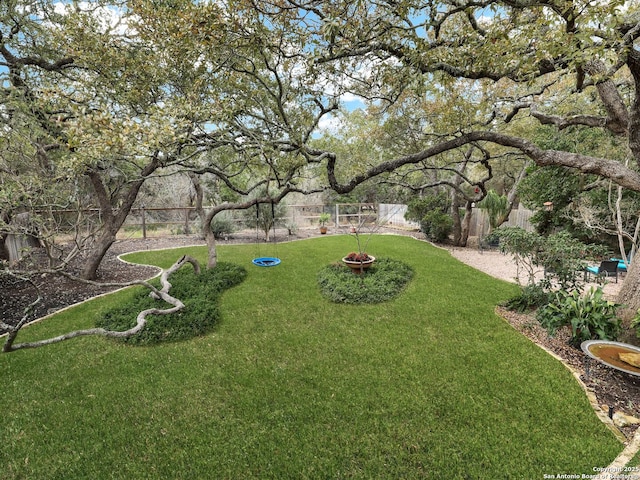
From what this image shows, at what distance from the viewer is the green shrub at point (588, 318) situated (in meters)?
3.42

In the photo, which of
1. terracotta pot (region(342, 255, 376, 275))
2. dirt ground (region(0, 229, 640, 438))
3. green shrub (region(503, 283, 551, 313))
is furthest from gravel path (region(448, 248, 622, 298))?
terracotta pot (region(342, 255, 376, 275))

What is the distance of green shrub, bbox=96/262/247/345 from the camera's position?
156 inches

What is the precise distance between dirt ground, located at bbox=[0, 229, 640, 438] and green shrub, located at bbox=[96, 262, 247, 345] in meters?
1.04

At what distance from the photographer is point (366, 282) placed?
18.8 ft

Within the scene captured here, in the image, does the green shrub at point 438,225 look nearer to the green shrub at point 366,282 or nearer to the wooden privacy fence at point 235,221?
the wooden privacy fence at point 235,221

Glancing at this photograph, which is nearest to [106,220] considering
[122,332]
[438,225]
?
[122,332]

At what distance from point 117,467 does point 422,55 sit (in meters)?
4.26

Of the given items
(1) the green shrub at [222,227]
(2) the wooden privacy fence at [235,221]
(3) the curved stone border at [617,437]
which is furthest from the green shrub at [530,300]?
(1) the green shrub at [222,227]

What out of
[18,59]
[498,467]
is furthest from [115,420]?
[18,59]

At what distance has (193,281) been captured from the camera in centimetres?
563

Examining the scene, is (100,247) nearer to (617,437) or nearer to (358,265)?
(358,265)

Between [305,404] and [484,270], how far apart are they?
625cm

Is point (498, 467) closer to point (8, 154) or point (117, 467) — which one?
point (117, 467)

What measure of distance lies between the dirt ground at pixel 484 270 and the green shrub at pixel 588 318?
0.72 ft
